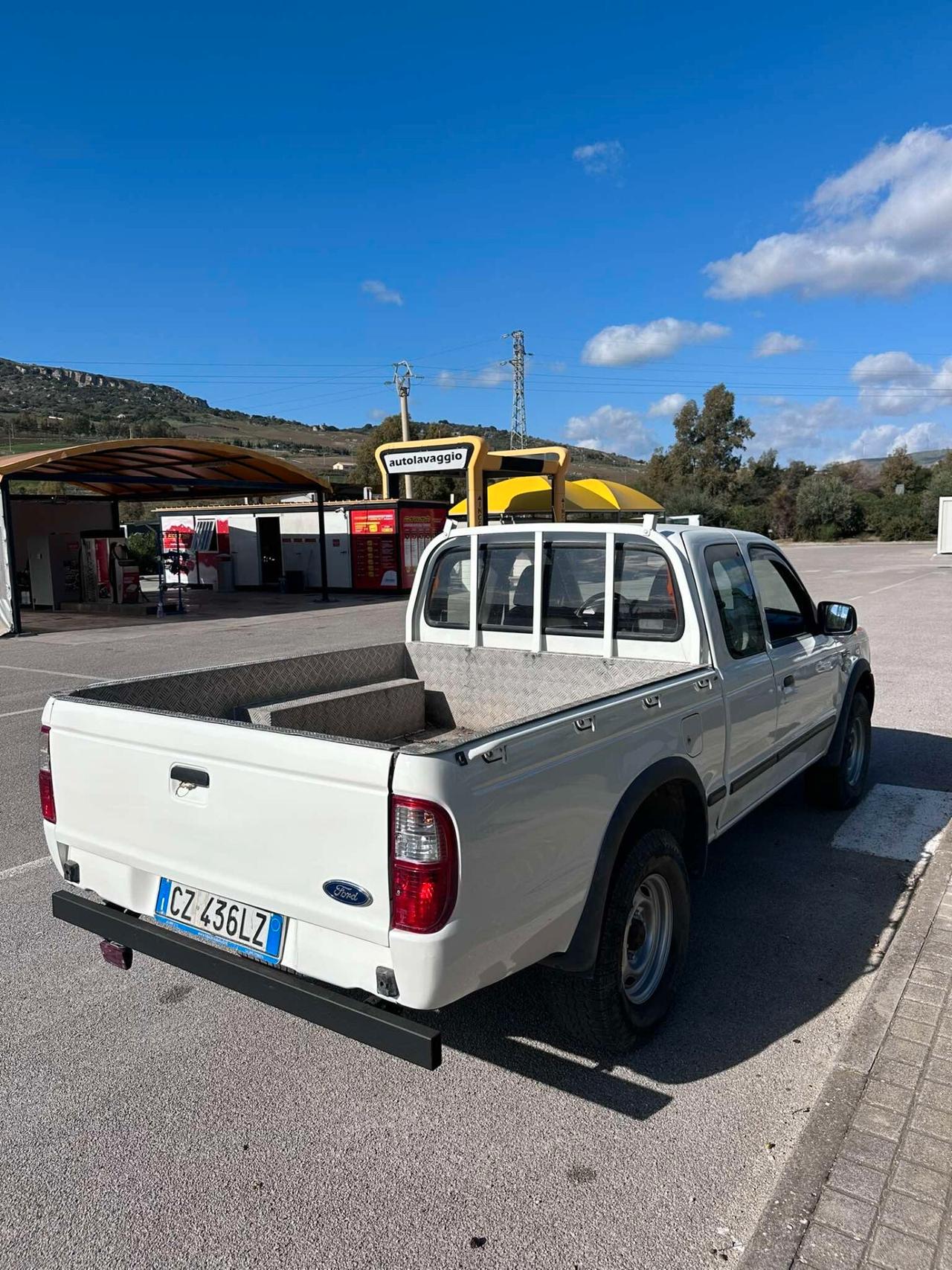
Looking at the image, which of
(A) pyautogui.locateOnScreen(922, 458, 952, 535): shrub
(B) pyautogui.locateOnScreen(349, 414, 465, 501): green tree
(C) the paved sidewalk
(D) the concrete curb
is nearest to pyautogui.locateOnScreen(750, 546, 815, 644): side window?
(D) the concrete curb

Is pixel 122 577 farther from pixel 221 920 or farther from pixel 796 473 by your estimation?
pixel 796 473

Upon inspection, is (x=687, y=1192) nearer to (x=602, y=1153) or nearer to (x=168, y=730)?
(x=602, y=1153)

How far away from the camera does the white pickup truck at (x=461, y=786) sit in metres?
2.31

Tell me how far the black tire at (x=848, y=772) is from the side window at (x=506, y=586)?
88.9 inches

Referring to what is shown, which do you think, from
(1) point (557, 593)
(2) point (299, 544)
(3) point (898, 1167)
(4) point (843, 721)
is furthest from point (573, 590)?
(2) point (299, 544)

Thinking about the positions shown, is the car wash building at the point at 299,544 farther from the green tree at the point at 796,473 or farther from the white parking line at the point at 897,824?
the green tree at the point at 796,473

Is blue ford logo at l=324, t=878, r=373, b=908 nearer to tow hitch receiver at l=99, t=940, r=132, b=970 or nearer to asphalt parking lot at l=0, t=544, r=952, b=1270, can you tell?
asphalt parking lot at l=0, t=544, r=952, b=1270

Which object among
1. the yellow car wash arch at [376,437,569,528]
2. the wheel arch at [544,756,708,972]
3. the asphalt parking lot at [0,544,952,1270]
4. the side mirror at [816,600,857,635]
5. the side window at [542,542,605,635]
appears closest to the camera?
the asphalt parking lot at [0,544,952,1270]

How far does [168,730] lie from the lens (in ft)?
8.96

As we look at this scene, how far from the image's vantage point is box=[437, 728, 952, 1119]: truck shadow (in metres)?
3.01

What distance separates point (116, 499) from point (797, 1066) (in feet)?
89.9

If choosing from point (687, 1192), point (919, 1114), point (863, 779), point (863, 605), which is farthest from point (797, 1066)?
point (863, 605)

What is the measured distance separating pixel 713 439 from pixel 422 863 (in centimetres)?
7413

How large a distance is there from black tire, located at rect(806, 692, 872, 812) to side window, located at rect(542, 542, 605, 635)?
6.88 feet
